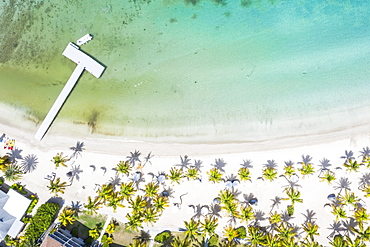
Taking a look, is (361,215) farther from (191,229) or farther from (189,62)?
(189,62)

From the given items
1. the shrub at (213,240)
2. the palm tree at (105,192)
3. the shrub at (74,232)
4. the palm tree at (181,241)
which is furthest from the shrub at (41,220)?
the shrub at (213,240)

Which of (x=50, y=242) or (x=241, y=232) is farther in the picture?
(x=241, y=232)

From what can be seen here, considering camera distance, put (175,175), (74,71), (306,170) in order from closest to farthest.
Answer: (306,170) < (175,175) < (74,71)

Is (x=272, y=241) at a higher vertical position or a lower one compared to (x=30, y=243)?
higher

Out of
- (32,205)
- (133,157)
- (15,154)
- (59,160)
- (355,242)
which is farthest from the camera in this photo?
(15,154)

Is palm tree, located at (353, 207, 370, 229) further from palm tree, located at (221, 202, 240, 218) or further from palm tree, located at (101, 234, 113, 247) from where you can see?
Answer: palm tree, located at (101, 234, 113, 247)

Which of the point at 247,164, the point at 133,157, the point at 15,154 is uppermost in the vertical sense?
the point at 247,164

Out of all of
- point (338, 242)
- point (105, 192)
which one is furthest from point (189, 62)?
point (338, 242)
